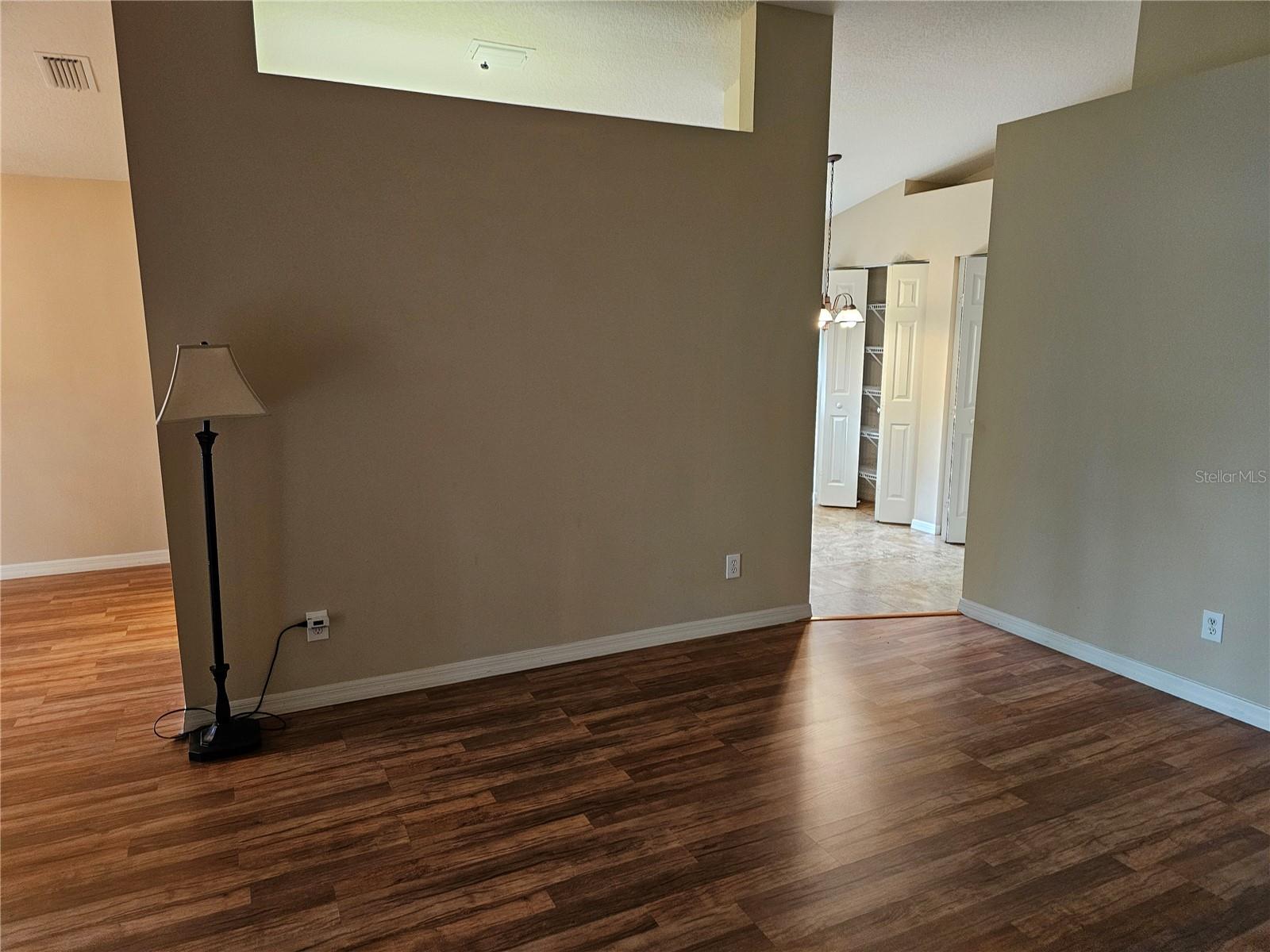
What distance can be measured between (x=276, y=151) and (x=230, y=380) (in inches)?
35.4

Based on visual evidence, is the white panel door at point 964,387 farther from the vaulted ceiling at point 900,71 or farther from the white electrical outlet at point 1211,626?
the white electrical outlet at point 1211,626

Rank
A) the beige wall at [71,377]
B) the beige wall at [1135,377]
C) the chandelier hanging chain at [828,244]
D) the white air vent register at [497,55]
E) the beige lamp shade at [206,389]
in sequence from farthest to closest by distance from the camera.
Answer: the chandelier hanging chain at [828,244], the beige wall at [71,377], the white air vent register at [497,55], the beige wall at [1135,377], the beige lamp shade at [206,389]

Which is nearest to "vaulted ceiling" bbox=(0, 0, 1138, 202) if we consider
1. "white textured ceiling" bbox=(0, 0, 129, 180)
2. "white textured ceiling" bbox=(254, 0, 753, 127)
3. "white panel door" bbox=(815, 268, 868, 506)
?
"white textured ceiling" bbox=(0, 0, 129, 180)

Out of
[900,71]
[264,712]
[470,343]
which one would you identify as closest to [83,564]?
[264,712]

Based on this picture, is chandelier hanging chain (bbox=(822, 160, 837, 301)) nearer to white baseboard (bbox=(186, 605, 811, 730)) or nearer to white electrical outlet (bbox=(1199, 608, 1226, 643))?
white baseboard (bbox=(186, 605, 811, 730))

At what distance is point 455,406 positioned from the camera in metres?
3.29

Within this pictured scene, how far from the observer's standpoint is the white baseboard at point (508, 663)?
124 inches

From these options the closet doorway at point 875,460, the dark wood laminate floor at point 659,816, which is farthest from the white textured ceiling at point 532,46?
the dark wood laminate floor at point 659,816

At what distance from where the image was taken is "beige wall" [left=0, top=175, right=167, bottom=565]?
480cm

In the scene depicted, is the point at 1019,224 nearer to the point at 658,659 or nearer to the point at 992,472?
the point at 992,472

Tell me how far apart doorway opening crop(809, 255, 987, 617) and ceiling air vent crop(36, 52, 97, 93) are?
4.20 metres

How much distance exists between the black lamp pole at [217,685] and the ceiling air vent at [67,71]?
6.40 feet

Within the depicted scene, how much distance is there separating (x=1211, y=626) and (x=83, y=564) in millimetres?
6247

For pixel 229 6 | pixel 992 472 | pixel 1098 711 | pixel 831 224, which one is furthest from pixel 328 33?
pixel 831 224
